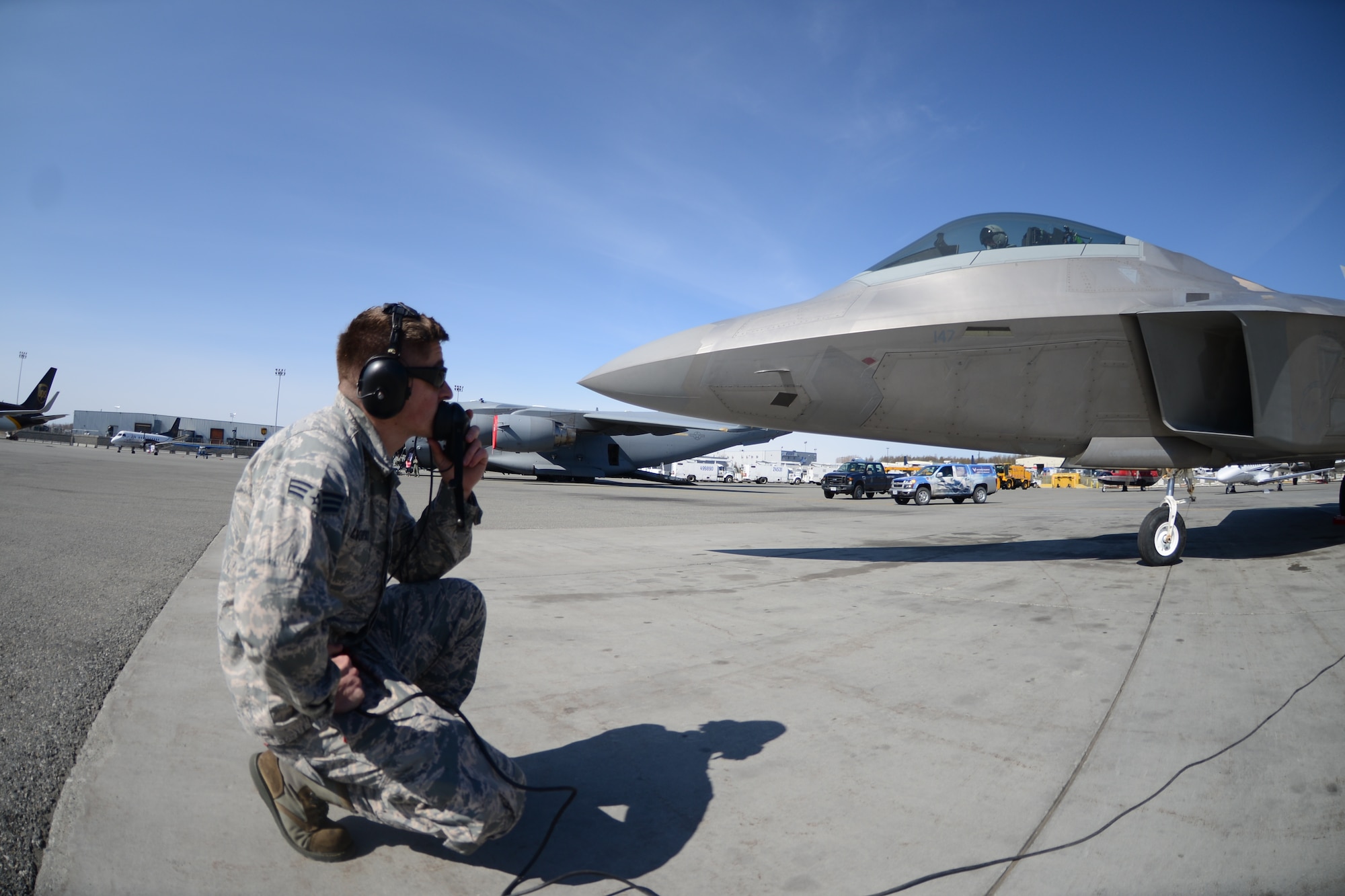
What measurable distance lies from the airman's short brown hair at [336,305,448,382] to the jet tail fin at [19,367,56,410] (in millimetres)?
58233

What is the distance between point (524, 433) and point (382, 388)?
23.9m

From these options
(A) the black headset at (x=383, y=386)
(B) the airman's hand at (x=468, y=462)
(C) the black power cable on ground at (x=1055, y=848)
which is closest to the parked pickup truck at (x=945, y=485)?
(C) the black power cable on ground at (x=1055, y=848)

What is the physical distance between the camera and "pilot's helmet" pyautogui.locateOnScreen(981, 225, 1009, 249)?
646 centimetres

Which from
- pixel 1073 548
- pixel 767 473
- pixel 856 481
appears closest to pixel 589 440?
pixel 856 481

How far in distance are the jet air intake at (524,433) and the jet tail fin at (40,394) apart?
129 ft

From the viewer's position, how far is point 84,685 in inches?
105

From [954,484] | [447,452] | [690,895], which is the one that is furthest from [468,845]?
[954,484]

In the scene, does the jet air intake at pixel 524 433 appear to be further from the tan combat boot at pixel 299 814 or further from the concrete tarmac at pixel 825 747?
the tan combat boot at pixel 299 814

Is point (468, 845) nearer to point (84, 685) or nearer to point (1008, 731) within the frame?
point (1008, 731)

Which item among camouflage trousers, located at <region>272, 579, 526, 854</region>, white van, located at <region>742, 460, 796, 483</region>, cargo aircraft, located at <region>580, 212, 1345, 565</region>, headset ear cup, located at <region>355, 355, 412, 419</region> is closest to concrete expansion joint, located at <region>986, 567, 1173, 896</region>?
camouflage trousers, located at <region>272, 579, 526, 854</region>

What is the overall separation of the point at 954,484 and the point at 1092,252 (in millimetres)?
19691

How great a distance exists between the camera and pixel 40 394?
43656 mm

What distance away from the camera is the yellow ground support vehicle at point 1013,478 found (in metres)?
45.9

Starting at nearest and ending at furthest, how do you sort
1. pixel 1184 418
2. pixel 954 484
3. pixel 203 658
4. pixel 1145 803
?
pixel 1145 803
pixel 203 658
pixel 1184 418
pixel 954 484
